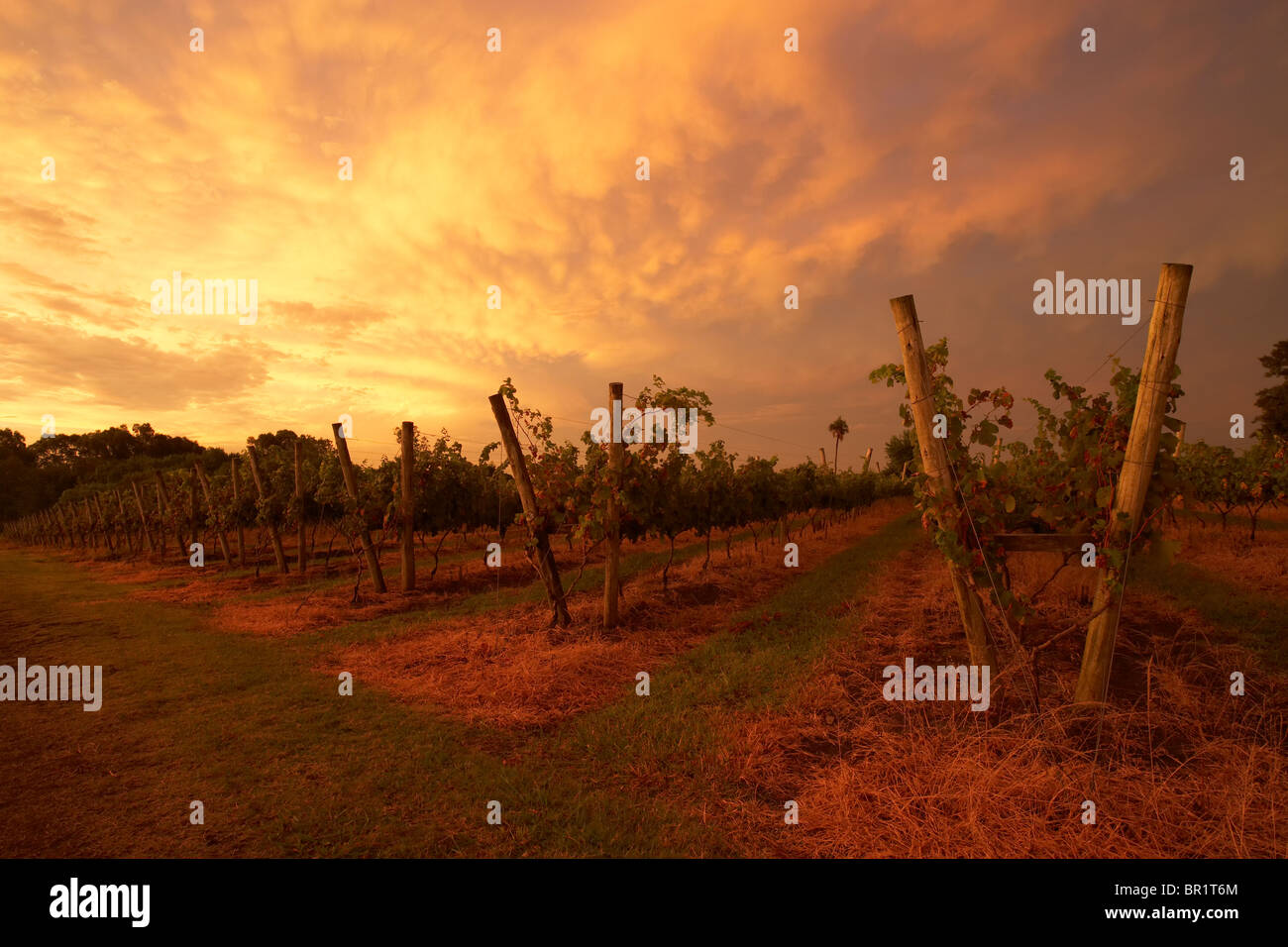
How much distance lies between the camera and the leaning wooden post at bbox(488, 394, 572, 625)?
9.14 meters

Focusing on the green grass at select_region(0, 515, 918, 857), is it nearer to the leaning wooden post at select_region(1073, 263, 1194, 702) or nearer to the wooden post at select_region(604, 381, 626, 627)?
the wooden post at select_region(604, 381, 626, 627)

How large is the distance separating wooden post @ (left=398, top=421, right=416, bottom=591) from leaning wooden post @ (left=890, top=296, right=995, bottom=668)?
35.1 ft

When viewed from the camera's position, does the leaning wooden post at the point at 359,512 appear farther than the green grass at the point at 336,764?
Yes

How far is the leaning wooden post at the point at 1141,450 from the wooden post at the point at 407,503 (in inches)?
481

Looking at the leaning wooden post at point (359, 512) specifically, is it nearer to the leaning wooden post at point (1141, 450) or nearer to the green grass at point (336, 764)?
the green grass at point (336, 764)

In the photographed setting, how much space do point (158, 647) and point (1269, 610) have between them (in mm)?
17801

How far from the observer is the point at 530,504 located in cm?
911

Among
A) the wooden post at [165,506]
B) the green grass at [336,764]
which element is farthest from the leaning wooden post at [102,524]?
the green grass at [336,764]

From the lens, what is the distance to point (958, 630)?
7.64 m

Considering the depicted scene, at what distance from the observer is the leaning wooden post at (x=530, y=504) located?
9.14 meters
